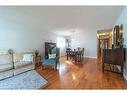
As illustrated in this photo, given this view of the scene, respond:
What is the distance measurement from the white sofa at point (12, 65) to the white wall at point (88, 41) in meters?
5.30

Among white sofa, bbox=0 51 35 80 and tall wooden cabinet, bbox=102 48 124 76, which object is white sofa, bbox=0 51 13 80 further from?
tall wooden cabinet, bbox=102 48 124 76

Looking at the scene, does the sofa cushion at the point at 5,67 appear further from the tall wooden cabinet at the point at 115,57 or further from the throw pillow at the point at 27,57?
the tall wooden cabinet at the point at 115,57

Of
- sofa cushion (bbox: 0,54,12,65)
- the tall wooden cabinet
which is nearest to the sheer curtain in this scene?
sofa cushion (bbox: 0,54,12,65)

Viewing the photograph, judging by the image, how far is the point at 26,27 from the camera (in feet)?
17.3

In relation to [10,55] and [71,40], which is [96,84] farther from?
[71,40]

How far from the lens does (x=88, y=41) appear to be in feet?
28.9

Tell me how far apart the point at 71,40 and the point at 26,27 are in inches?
220

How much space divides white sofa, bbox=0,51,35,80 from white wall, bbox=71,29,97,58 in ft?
17.4

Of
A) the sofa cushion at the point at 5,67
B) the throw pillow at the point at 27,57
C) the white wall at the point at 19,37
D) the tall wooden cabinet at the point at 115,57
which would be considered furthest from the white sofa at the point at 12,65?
the tall wooden cabinet at the point at 115,57

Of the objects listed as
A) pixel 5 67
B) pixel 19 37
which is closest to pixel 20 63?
pixel 5 67

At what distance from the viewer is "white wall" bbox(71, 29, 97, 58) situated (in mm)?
8438

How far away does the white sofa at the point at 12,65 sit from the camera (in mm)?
3491

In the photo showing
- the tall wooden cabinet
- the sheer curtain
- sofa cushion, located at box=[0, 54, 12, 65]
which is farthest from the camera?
the sheer curtain
